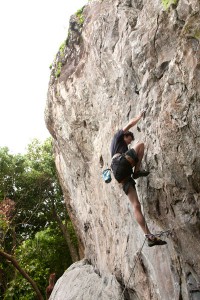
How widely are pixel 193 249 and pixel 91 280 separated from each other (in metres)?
5.66

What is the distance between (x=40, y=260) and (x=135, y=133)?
1536cm

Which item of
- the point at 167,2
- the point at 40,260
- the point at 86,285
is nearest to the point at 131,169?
the point at 167,2

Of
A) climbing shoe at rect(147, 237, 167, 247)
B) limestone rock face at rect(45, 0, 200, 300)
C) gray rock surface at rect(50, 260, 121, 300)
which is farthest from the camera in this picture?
gray rock surface at rect(50, 260, 121, 300)

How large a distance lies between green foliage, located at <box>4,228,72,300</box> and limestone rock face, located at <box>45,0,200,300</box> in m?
5.87

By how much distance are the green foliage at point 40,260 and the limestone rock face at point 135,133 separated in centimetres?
587

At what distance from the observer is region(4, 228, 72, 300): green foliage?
17.0 metres

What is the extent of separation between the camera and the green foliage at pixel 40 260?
1705 cm

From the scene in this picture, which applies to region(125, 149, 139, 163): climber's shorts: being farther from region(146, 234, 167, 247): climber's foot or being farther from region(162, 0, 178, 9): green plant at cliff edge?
region(162, 0, 178, 9): green plant at cliff edge

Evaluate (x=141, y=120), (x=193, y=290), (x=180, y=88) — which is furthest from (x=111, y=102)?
(x=193, y=290)

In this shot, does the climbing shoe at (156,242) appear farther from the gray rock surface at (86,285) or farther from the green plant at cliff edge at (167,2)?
the green plant at cliff edge at (167,2)

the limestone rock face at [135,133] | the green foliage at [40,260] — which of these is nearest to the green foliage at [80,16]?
the limestone rock face at [135,133]

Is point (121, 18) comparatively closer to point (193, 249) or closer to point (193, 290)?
point (193, 249)

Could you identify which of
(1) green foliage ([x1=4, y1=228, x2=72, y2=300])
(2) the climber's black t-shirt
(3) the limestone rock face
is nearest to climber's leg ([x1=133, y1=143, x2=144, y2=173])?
(3) the limestone rock face

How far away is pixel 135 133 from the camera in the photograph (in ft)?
26.2
